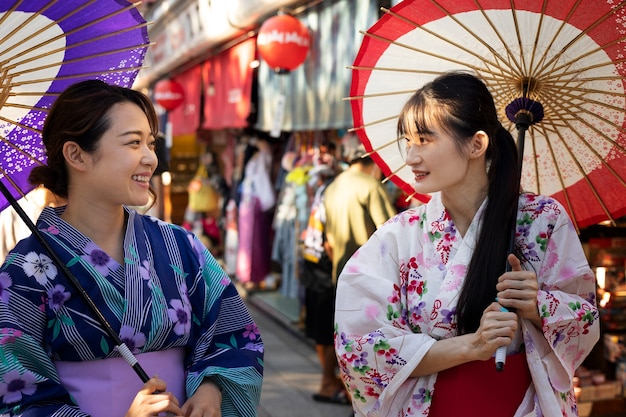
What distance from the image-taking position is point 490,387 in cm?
213

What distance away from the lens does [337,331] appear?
2303 mm

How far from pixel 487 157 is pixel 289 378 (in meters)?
4.27

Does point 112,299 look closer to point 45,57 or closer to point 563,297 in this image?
point 45,57

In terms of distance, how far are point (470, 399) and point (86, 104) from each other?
59.6 inches

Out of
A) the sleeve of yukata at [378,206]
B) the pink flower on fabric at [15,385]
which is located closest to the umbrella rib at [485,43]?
the pink flower on fabric at [15,385]

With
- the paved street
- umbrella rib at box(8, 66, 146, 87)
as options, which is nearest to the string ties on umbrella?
umbrella rib at box(8, 66, 146, 87)

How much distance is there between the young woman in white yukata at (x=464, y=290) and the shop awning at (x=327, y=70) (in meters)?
3.15

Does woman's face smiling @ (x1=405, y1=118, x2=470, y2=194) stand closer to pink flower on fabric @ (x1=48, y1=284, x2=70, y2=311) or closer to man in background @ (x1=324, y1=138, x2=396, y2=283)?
pink flower on fabric @ (x1=48, y1=284, x2=70, y2=311)

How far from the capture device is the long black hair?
214cm

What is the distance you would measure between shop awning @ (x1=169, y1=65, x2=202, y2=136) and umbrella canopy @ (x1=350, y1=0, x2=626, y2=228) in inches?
333

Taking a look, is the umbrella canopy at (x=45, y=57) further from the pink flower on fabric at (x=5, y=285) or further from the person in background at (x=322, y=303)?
the person in background at (x=322, y=303)

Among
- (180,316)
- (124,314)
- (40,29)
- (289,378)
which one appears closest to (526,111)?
(180,316)

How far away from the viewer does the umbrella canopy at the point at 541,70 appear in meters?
2.27

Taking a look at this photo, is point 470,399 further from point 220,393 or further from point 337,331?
point 220,393
